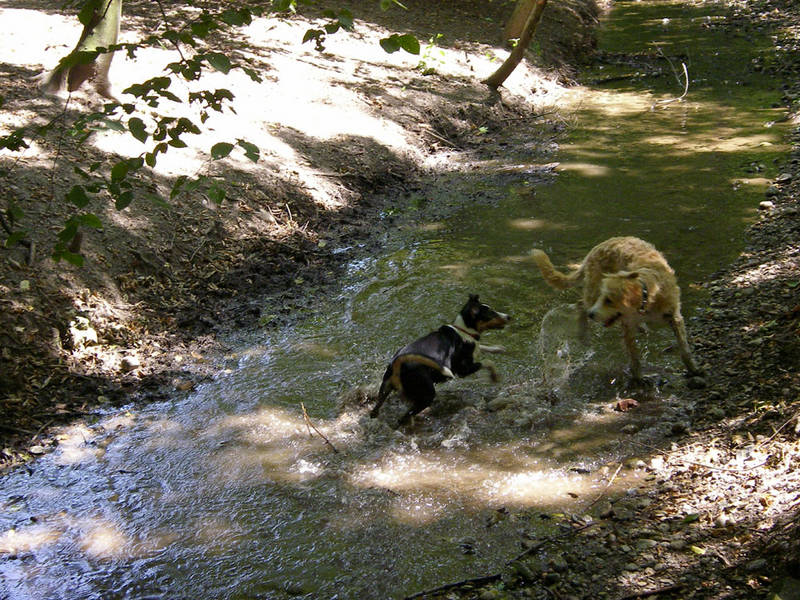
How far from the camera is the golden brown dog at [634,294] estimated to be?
568 centimetres

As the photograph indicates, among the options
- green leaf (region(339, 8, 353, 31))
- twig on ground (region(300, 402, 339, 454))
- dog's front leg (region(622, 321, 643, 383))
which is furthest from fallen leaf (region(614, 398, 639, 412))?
green leaf (region(339, 8, 353, 31))

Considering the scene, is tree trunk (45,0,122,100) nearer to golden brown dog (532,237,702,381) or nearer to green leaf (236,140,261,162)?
green leaf (236,140,261,162)

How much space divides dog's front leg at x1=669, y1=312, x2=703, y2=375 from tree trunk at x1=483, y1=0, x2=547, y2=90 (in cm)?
955

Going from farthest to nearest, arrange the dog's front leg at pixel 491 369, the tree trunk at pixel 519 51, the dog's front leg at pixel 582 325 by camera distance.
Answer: the tree trunk at pixel 519 51 → the dog's front leg at pixel 582 325 → the dog's front leg at pixel 491 369

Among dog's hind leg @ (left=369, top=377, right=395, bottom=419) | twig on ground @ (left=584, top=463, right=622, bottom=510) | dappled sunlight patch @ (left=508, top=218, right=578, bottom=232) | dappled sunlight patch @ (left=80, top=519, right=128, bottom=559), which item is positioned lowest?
dappled sunlight patch @ (left=80, top=519, right=128, bottom=559)

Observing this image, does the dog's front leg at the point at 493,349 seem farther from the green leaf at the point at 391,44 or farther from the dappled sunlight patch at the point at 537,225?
the green leaf at the point at 391,44

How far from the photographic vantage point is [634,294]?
5660 millimetres

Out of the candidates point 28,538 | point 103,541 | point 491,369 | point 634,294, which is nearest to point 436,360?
point 491,369

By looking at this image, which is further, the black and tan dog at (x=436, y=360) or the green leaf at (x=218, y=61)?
the black and tan dog at (x=436, y=360)

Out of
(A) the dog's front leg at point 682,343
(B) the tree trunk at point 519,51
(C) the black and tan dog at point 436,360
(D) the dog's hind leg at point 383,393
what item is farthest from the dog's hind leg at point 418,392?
(B) the tree trunk at point 519,51

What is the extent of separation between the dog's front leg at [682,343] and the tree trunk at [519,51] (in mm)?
9554

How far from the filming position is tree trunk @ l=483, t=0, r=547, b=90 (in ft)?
45.1

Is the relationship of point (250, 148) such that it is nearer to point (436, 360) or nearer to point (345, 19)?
point (345, 19)

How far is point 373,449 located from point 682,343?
283 cm
